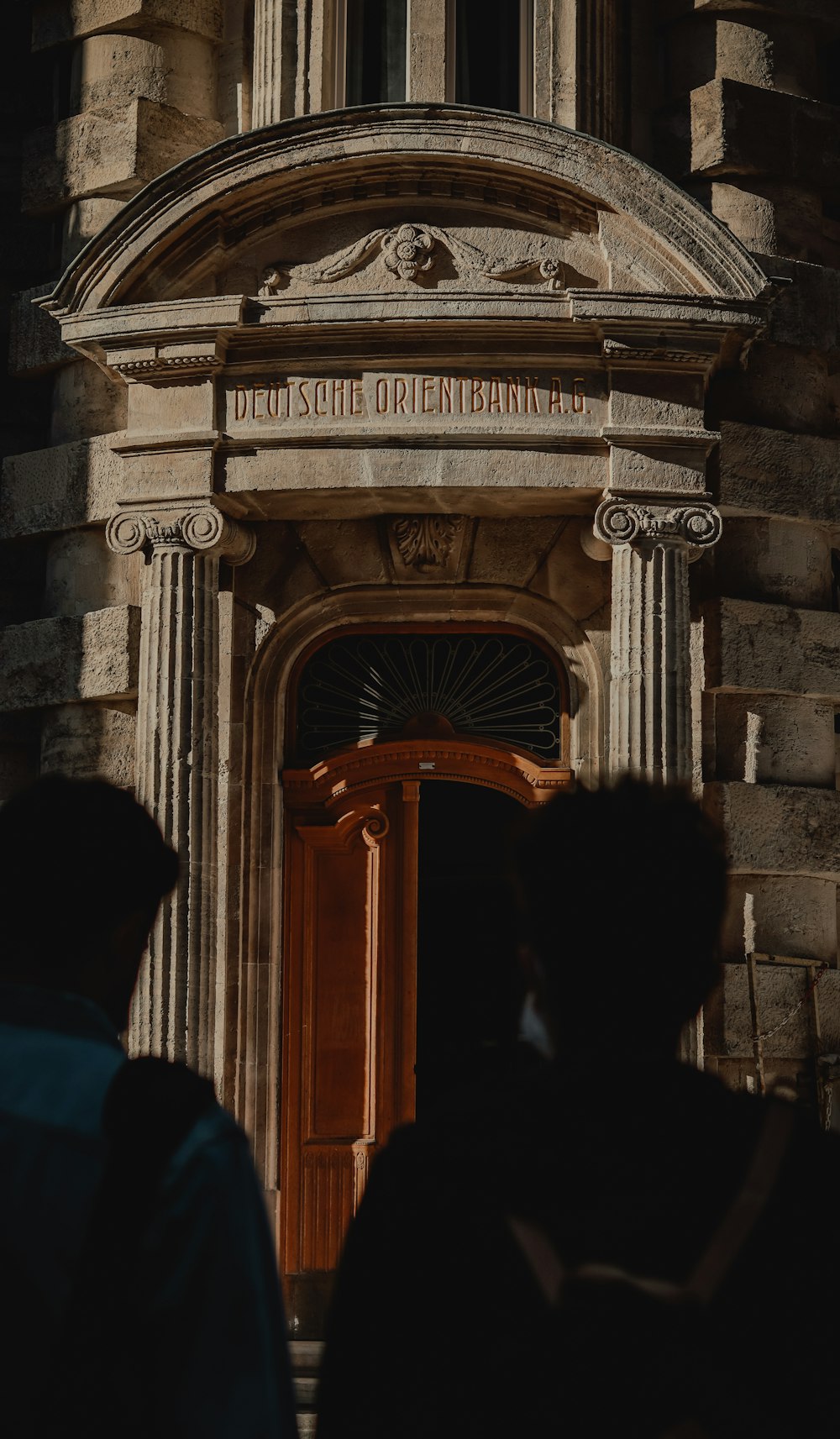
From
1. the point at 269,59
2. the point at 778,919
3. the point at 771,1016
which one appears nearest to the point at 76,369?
the point at 269,59

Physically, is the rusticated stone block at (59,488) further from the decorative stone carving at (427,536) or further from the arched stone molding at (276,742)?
the decorative stone carving at (427,536)

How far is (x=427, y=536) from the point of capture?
31.9 ft

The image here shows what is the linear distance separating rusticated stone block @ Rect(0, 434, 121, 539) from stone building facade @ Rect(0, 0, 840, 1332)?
0.02 metres

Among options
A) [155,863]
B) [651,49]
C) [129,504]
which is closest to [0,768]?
[129,504]

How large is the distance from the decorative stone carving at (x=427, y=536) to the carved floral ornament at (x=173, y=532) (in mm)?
948

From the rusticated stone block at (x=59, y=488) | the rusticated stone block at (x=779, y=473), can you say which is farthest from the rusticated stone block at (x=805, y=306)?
the rusticated stone block at (x=59, y=488)

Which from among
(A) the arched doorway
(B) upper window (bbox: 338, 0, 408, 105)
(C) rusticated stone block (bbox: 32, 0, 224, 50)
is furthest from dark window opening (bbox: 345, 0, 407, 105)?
(A) the arched doorway

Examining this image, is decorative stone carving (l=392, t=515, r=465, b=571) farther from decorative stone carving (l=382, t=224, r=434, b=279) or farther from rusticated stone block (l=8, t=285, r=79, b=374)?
rusticated stone block (l=8, t=285, r=79, b=374)

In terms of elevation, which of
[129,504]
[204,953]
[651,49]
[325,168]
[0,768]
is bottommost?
[204,953]

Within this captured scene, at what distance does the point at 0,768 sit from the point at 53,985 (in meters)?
7.98

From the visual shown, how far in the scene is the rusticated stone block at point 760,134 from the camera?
9.84 m

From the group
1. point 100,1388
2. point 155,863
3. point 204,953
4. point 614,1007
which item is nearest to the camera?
point 100,1388

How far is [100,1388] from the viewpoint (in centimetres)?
200

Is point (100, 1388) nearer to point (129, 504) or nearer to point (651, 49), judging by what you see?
point (129, 504)
